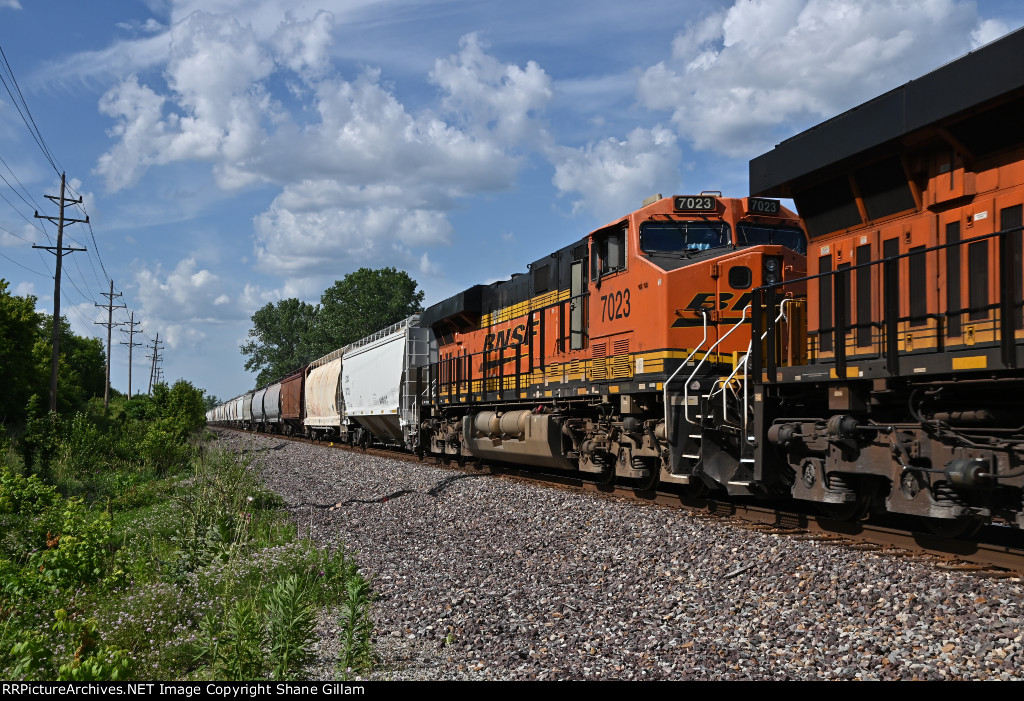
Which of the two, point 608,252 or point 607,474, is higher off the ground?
point 608,252

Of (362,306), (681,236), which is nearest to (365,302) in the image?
(362,306)

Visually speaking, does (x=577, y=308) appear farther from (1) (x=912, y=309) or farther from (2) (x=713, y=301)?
(1) (x=912, y=309)

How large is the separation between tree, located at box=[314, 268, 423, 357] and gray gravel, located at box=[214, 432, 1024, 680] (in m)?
78.5

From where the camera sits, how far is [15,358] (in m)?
31.6

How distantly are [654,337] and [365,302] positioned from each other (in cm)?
7858

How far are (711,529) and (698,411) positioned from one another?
2.04 m

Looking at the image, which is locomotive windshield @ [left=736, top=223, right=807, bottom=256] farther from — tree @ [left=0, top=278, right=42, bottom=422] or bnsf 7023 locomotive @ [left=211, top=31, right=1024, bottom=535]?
tree @ [left=0, top=278, right=42, bottom=422]

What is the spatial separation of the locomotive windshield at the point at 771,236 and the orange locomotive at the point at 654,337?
0.02 metres

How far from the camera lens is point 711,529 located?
878 cm

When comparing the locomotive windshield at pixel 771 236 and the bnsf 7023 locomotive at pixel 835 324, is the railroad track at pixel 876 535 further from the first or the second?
the locomotive windshield at pixel 771 236

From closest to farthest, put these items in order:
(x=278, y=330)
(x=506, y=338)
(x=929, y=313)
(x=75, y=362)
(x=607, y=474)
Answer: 1. (x=929, y=313)
2. (x=607, y=474)
3. (x=506, y=338)
4. (x=75, y=362)
5. (x=278, y=330)

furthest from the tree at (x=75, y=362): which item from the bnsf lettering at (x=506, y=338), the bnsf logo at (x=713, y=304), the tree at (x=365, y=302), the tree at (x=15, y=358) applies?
the bnsf logo at (x=713, y=304)

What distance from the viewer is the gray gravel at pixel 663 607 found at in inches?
194

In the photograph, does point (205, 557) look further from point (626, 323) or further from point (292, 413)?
point (292, 413)
